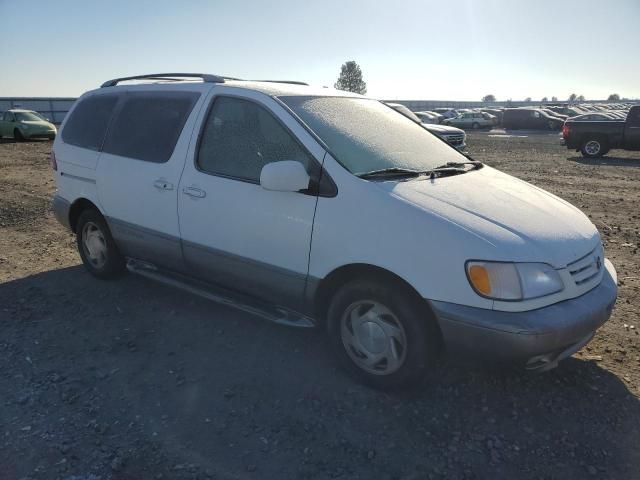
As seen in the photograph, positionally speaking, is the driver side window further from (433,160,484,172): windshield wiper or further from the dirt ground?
the dirt ground

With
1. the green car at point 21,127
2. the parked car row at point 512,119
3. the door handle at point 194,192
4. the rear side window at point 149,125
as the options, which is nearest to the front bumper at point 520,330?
the door handle at point 194,192

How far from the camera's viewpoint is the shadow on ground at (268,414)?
8.32 feet

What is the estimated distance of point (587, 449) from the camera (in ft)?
8.68

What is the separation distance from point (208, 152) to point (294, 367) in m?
1.68

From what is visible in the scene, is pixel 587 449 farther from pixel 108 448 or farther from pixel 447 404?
pixel 108 448

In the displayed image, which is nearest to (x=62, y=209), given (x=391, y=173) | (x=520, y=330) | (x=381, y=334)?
(x=391, y=173)

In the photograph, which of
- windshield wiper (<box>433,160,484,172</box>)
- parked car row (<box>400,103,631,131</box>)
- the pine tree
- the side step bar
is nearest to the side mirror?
the side step bar

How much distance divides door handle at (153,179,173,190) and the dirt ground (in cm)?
110

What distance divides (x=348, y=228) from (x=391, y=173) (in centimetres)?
53

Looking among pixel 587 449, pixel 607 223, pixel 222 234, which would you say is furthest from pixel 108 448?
pixel 607 223

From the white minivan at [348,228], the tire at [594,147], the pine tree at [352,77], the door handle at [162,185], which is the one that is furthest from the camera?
the pine tree at [352,77]

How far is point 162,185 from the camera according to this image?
12.9 ft

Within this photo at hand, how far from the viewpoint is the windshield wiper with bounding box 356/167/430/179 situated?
3.10 metres

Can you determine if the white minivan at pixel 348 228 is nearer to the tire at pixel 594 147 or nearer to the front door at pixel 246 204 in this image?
the front door at pixel 246 204
